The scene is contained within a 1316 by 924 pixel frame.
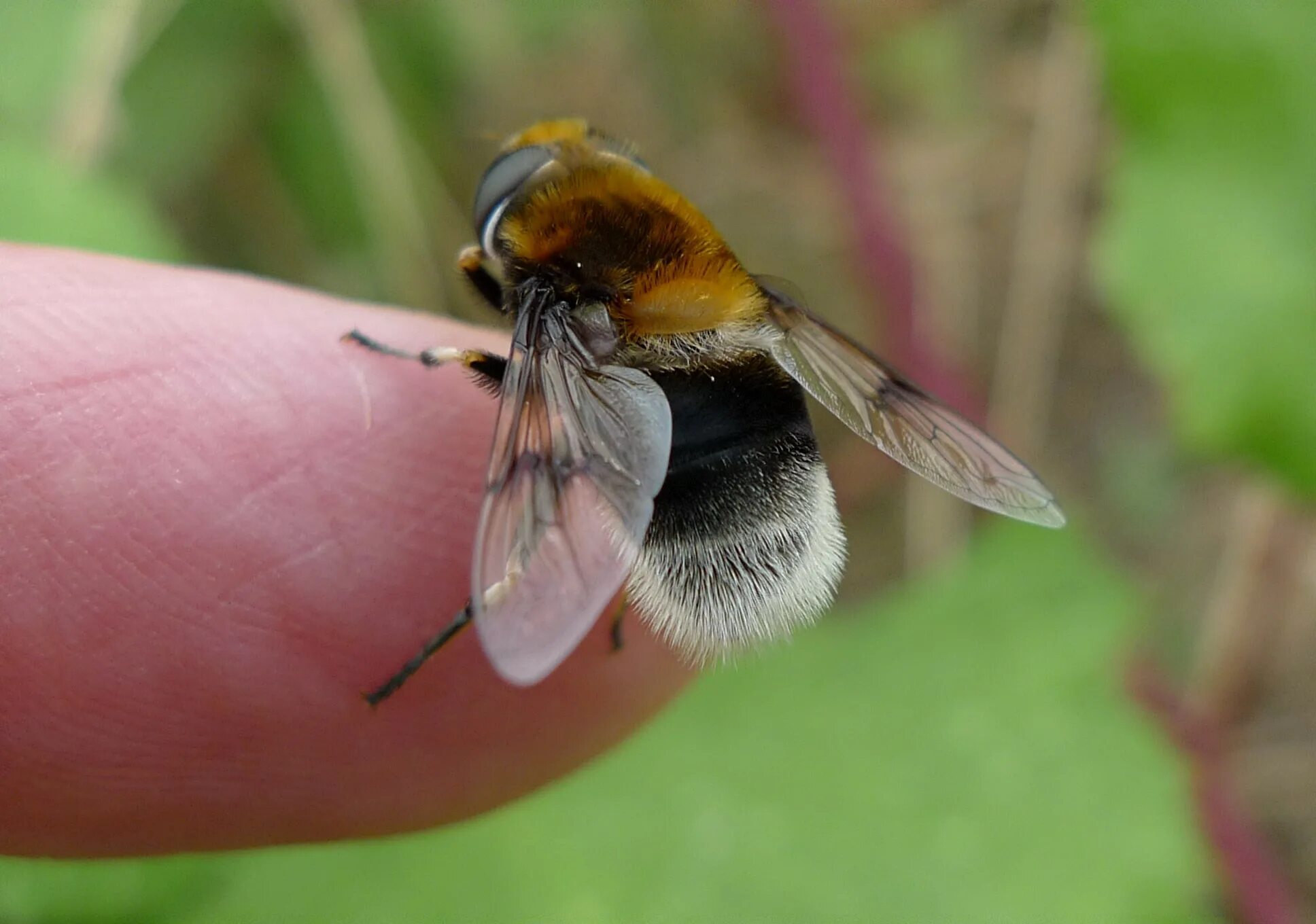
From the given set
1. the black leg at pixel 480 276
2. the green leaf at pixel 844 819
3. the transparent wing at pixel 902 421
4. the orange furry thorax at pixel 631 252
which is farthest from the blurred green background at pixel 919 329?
the transparent wing at pixel 902 421

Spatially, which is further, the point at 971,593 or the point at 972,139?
the point at 972,139

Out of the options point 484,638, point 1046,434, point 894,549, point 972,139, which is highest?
point 484,638

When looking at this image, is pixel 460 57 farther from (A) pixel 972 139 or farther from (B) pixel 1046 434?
(B) pixel 1046 434

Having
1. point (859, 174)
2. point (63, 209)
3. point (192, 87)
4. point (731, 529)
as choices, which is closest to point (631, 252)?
point (731, 529)

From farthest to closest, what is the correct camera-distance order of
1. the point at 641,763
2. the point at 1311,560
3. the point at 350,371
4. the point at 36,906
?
the point at 1311,560 < the point at 641,763 < the point at 36,906 < the point at 350,371

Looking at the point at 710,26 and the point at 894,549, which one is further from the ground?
the point at 710,26

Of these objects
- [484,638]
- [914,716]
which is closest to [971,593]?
[914,716]
